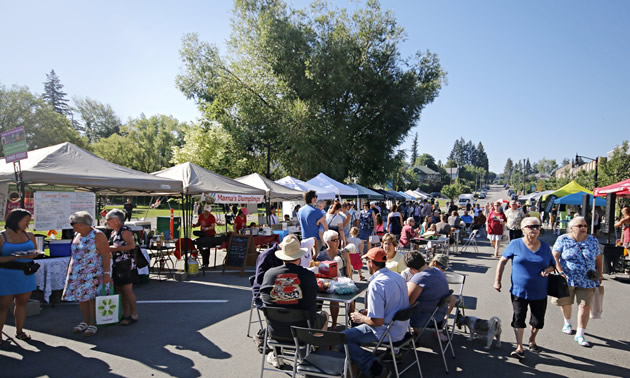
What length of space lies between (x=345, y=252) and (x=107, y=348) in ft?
12.3

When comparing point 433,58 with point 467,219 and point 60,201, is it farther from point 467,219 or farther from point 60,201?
point 60,201

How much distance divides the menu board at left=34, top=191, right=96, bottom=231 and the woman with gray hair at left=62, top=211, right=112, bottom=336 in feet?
8.50

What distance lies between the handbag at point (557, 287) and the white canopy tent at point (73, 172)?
719 centimetres

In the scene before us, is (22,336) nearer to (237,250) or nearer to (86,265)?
(86,265)

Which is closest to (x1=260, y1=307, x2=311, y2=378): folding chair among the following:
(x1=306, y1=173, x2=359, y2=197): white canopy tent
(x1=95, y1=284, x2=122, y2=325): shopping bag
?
(x1=95, y1=284, x2=122, y2=325): shopping bag

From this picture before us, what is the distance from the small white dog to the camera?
478 centimetres

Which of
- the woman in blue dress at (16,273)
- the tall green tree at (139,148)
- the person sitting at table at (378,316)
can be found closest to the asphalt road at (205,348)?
the woman in blue dress at (16,273)

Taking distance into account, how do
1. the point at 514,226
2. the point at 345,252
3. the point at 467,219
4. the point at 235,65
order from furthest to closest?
the point at 235,65
the point at 467,219
the point at 514,226
the point at 345,252

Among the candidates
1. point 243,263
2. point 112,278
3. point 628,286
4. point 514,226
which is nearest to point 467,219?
point 514,226

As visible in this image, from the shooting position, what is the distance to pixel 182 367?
416 cm

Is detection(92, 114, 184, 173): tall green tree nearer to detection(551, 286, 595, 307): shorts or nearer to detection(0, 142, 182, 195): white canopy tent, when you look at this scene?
detection(0, 142, 182, 195): white canopy tent

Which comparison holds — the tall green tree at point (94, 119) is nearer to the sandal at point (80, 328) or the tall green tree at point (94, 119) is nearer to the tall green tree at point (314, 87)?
the tall green tree at point (314, 87)

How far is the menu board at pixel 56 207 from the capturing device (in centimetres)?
686

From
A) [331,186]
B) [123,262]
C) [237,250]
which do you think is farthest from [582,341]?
[331,186]
